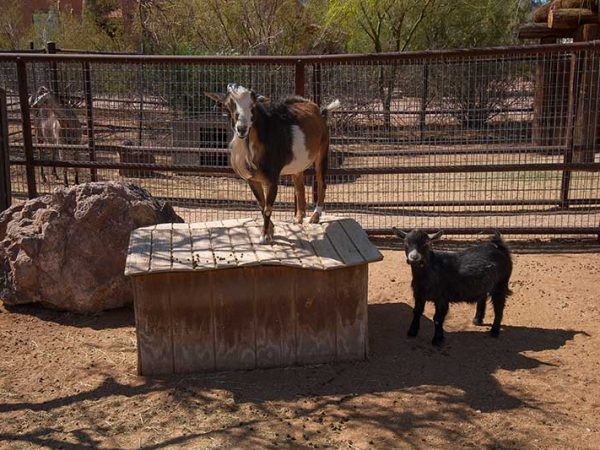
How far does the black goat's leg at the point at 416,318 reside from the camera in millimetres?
5500

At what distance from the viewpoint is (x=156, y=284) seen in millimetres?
4953

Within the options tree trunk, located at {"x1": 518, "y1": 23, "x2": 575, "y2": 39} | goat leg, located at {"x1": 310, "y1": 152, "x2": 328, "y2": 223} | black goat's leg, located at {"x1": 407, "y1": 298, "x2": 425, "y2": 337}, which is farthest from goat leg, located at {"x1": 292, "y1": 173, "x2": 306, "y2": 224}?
tree trunk, located at {"x1": 518, "y1": 23, "x2": 575, "y2": 39}

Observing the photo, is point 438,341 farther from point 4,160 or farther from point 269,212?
point 4,160

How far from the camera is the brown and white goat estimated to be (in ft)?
16.1

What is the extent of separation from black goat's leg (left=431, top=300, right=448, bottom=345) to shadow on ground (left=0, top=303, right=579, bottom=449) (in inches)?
3.3

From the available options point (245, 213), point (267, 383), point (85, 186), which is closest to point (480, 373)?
point (267, 383)

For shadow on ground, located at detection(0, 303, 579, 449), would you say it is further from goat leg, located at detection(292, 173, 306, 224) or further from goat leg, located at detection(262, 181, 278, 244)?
goat leg, located at detection(292, 173, 306, 224)

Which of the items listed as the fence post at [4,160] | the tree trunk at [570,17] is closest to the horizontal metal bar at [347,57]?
the fence post at [4,160]

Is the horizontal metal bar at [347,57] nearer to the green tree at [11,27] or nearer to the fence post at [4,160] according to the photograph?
the fence post at [4,160]

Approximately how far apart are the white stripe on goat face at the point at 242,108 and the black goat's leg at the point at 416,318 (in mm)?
1842

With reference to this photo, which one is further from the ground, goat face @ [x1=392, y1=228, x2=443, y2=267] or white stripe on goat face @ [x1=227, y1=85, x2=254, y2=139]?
white stripe on goat face @ [x1=227, y1=85, x2=254, y2=139]

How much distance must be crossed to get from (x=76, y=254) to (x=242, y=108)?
2.29 metres

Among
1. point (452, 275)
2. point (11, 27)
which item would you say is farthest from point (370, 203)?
point (11, 27)

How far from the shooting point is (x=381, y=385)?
15.9 feet
